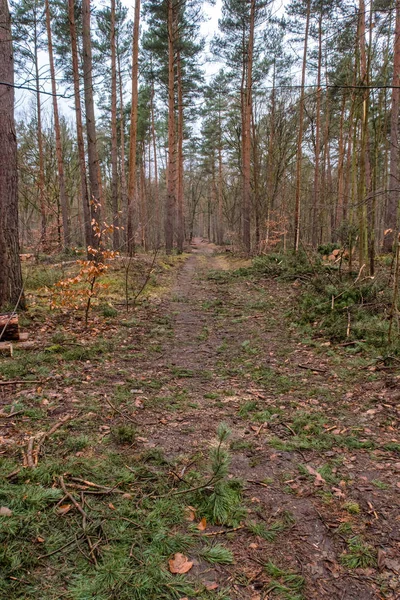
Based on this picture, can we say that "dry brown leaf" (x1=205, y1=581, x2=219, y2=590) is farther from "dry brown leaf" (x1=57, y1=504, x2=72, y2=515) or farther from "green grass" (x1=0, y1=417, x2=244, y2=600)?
"dry brown leaf" (x1=57, y1=504, x2=72, y2=515)

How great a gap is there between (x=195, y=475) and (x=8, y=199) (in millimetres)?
5407

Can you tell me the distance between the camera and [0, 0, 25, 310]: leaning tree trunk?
5.79 metres

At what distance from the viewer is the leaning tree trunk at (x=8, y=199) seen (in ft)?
19.0

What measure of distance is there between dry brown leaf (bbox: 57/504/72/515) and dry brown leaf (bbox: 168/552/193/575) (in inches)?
28.4

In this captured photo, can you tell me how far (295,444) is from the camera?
10.6 feet

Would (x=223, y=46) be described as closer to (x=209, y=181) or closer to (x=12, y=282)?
(x=12, y=282)

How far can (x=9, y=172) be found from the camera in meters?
5.91

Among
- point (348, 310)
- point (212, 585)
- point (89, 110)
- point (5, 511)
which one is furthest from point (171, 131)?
point (212, 585)

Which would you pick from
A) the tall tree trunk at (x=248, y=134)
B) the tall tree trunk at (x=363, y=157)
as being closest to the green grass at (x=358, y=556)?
the tall tree trunk at (x=363, y=157)

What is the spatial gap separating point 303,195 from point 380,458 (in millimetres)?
24995

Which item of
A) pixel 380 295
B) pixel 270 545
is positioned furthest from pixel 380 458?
pixel 380 295

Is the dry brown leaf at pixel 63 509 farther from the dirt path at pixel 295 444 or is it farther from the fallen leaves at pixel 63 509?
the dirt path at pixel 295 444

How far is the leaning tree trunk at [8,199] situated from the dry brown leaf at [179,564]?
484cm

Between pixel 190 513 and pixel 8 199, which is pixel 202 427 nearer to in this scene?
pixel 190 513
